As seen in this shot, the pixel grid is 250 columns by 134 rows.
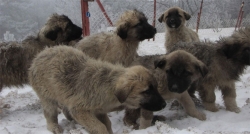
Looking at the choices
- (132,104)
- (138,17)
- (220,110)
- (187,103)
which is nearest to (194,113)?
(187,103)

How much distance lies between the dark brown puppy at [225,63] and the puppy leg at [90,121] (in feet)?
6.81

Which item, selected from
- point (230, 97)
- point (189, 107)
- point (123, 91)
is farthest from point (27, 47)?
point (230, 97)

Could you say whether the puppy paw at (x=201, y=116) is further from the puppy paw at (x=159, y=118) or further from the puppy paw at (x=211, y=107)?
the puppy paw at (x=159, y=118)

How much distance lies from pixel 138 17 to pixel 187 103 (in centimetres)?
212

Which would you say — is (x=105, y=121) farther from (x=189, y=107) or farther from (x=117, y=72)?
(x=189, y=107)

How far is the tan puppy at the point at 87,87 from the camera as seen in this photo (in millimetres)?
4172

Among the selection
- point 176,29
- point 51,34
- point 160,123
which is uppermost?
point 51,34

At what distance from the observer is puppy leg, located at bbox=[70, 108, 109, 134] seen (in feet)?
14.1

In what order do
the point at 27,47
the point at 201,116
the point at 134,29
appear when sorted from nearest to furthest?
the point at 201,116 → the point at 134,29 → the point at 27,47

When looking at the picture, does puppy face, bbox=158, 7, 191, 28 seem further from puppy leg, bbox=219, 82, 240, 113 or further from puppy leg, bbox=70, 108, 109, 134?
puppy leg, bbox=70, 108, 109, 134

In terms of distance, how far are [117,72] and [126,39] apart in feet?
6.45

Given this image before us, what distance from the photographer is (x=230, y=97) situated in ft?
18.4

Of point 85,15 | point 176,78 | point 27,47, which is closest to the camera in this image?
point 176,78

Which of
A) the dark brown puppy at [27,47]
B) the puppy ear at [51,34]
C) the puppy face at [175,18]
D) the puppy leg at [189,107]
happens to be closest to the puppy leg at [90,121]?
the puppy leg at [189,107]
